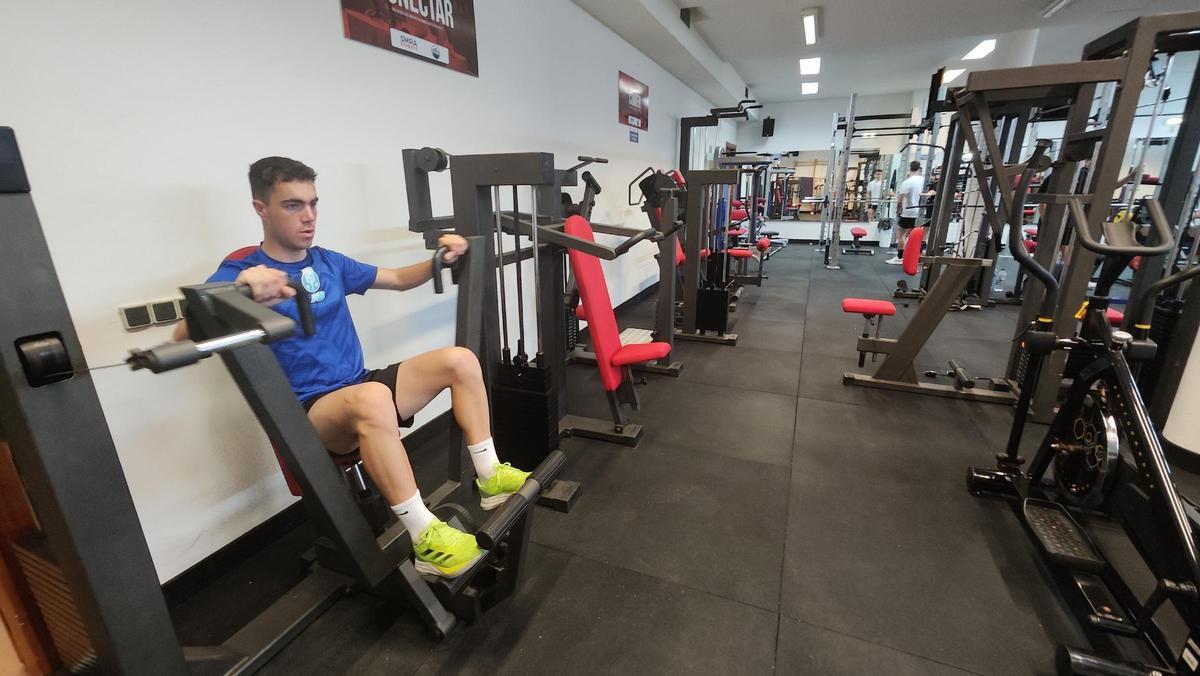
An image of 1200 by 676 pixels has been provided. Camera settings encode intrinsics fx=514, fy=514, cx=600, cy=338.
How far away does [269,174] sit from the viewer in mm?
1350

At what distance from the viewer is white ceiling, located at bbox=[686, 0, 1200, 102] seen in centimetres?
448

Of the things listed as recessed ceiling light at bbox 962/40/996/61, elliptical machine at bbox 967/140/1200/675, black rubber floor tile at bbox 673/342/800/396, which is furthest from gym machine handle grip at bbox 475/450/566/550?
recessed ceiling light at bbox 962/40/996/61

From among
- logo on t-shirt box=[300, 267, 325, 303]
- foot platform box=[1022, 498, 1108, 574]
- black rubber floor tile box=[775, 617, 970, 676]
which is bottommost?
black rubber floor tile box=[775, 617, 970, 676]

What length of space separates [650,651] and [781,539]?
2.30 feet

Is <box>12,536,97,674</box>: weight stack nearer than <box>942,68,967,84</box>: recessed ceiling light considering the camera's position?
Yes

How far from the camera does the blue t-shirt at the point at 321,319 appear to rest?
55.7 inches

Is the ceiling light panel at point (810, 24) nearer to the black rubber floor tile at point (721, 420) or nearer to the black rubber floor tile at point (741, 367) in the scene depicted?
the black rubber floor tile at point (741, 367)

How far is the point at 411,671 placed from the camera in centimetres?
139

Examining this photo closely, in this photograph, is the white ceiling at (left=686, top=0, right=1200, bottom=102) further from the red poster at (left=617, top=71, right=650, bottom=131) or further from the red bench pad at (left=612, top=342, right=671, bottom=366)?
the red bench pad at (left=612, top=342, right=671, bottom=366)

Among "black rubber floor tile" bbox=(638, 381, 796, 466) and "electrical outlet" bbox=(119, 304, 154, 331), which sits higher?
"electrical outlet" bbox=(119, 304, 154, 331)

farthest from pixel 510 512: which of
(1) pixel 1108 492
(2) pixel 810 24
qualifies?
(2) pixel 810 24

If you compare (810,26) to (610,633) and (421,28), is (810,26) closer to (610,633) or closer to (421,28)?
(421,28)

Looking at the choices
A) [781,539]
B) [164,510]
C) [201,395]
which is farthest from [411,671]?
[781,539]

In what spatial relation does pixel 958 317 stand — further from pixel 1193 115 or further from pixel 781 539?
pixel 781 539
